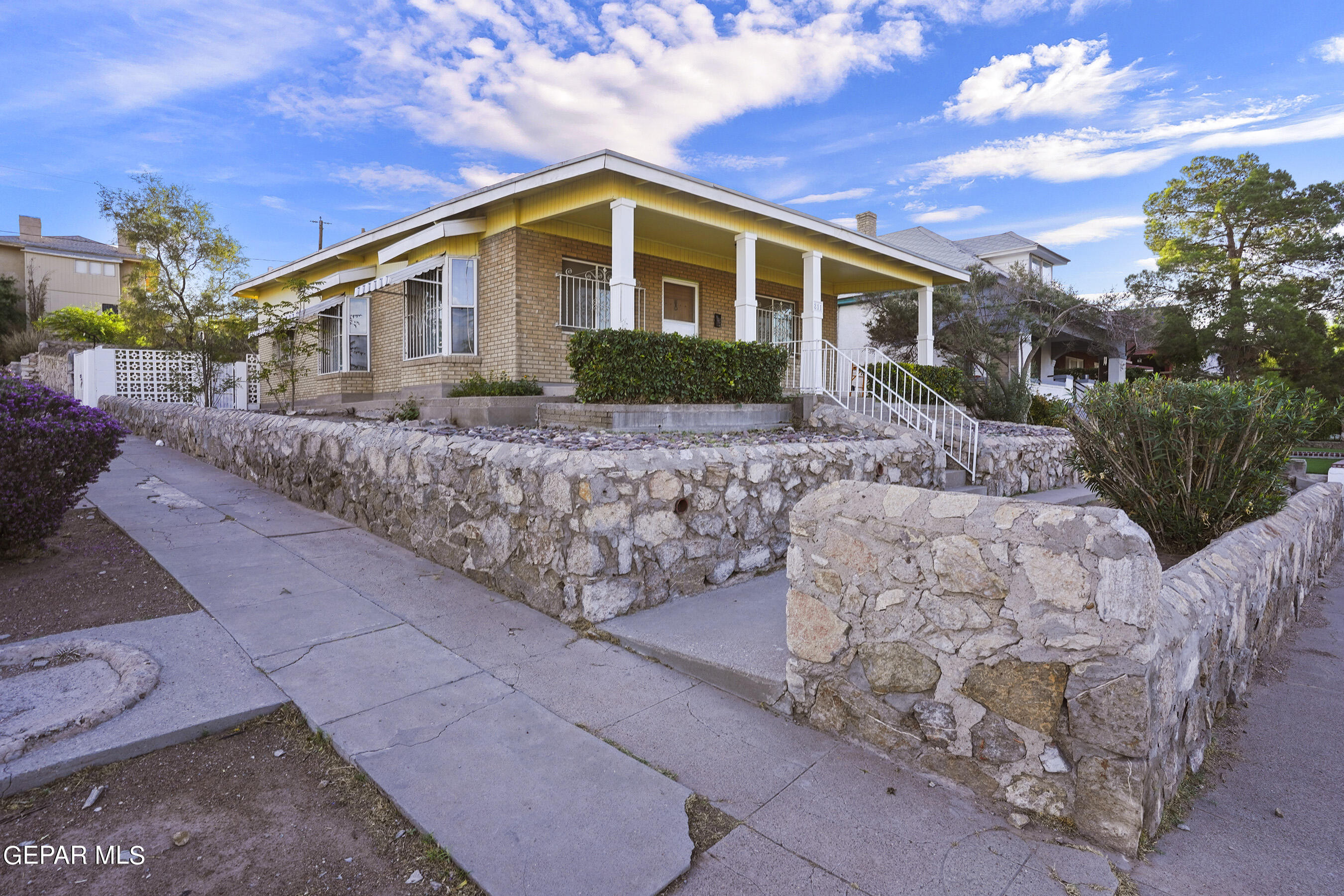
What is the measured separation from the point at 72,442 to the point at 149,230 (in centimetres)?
1295

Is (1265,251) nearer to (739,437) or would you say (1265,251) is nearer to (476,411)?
(739,437)

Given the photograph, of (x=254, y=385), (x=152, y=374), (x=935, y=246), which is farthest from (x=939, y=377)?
(x=152, y=374)

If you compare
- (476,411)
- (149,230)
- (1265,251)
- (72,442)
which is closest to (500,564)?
(72,442)

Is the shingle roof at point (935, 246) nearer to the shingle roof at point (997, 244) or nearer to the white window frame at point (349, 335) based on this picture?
the shingle roof at point (997, 244)

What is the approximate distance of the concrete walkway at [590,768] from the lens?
6.40 feet

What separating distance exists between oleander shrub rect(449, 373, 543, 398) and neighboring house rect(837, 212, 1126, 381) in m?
13.0

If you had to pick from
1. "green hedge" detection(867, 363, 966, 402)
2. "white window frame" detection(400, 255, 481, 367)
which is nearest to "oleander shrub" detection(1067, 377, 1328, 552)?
"green hedge" detection(867, 363, 966, 402)

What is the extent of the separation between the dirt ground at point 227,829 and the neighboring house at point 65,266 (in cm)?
3608

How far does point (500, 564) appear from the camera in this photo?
4289 millimetres

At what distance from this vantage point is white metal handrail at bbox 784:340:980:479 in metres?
7.71

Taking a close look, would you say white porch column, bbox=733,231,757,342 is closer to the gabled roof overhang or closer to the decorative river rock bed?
the gabled roof overhang

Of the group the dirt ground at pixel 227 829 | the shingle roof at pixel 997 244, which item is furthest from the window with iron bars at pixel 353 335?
the shingle roof at pixel 997 244

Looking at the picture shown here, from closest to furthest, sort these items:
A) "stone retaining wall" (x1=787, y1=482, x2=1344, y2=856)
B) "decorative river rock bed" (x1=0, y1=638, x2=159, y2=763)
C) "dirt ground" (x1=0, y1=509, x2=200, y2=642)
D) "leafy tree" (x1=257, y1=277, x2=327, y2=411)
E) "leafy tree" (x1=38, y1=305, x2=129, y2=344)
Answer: "stone retaining wall" (x1=787, y1=482, x2=1344, y2=856)
"decorative river rock bed" (x1=0, y1=638, x2=159, y2=763)
"dirt ground" (x1=0, y1=509, x2=200, y2=642)
"leafy tree" (x1=257, y1=277, x2=327, y2=411)
"leafy tree" (x1=38, y1=305, x2=129, y2=344)

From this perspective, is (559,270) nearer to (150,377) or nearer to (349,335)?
(349,335)
